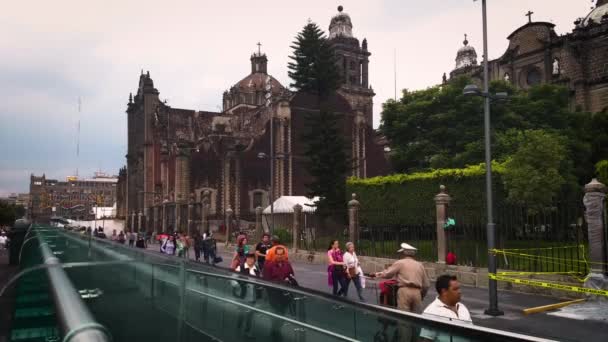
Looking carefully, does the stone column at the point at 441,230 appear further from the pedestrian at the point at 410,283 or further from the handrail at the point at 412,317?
the handrail at the point at 412,317

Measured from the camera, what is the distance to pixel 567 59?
5331 cm

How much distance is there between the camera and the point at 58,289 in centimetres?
210

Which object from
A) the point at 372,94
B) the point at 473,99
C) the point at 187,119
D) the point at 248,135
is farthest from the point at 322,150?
the point at 372,94

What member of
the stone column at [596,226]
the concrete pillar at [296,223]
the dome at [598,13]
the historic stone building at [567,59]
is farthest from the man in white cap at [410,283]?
the dome at [598,13]

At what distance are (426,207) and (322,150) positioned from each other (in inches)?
584

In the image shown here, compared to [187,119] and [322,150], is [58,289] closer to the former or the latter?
[322,150]

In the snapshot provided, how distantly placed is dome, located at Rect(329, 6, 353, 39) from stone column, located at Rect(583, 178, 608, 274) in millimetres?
77483

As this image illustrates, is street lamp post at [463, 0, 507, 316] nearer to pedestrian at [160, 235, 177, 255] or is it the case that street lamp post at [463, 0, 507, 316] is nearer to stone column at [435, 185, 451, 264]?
stone column at [435, 185, 451, 264]

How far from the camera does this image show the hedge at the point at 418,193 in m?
24.0

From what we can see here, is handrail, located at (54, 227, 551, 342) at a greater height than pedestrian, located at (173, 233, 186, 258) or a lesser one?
greater

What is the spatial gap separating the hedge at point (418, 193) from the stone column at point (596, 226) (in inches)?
294

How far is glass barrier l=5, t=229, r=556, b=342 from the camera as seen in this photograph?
334 centimetres

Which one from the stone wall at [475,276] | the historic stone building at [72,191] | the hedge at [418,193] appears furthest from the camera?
the historic stone building at [72,191]

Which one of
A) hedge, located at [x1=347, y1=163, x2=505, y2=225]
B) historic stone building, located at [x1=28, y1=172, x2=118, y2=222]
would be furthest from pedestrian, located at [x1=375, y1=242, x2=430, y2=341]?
historic stone building, located at [x1=28, y1=172, x2=118, y2=222]
